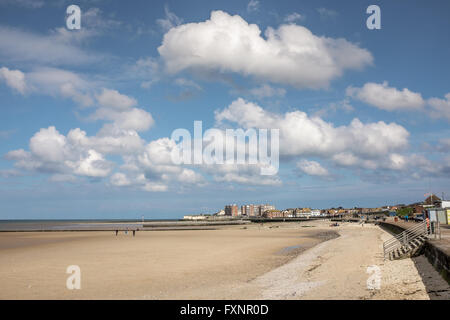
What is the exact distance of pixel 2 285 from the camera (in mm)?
18750

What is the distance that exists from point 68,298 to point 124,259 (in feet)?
45.0

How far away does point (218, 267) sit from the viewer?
81.7ft

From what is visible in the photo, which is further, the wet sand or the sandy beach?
the wet sand

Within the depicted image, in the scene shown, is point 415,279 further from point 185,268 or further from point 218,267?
point 185,268

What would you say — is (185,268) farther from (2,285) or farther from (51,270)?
(2,285)

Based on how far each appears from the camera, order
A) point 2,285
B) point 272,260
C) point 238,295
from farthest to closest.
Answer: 1. point 272,260
2. point 2,285
3. point 238,295

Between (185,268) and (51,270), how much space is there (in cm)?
934

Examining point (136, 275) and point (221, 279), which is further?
point (136, 275)

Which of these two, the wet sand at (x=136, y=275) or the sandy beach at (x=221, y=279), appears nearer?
the sandy beach at (x=221, y=279)
